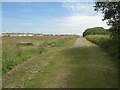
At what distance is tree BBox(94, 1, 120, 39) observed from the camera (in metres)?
20.1

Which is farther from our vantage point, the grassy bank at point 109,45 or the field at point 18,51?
the field at point 18,51

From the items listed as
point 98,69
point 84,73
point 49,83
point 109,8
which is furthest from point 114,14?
point 49,83

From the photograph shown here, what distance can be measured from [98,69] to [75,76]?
245 cm

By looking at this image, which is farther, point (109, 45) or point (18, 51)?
point (18, 51)

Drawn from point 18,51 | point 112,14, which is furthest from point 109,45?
point 18,51

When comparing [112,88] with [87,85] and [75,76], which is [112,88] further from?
[75,76]

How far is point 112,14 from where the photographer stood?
73.7 feet

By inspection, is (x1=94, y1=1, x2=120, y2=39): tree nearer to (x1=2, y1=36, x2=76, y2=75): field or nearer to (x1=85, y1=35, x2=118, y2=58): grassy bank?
(x1=85, y1=35, x2=118, y2=58): grassy bank

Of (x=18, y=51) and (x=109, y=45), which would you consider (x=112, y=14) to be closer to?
(x=109, y=45)

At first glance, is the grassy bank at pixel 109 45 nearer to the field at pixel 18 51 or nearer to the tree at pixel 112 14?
the tree at pixel 112 14

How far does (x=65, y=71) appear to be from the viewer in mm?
15734

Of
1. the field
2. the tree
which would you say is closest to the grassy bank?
the tree

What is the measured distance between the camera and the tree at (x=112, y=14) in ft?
65.9

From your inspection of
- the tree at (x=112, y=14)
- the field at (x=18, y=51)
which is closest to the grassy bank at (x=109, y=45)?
the tree at (x=112, y=14)
